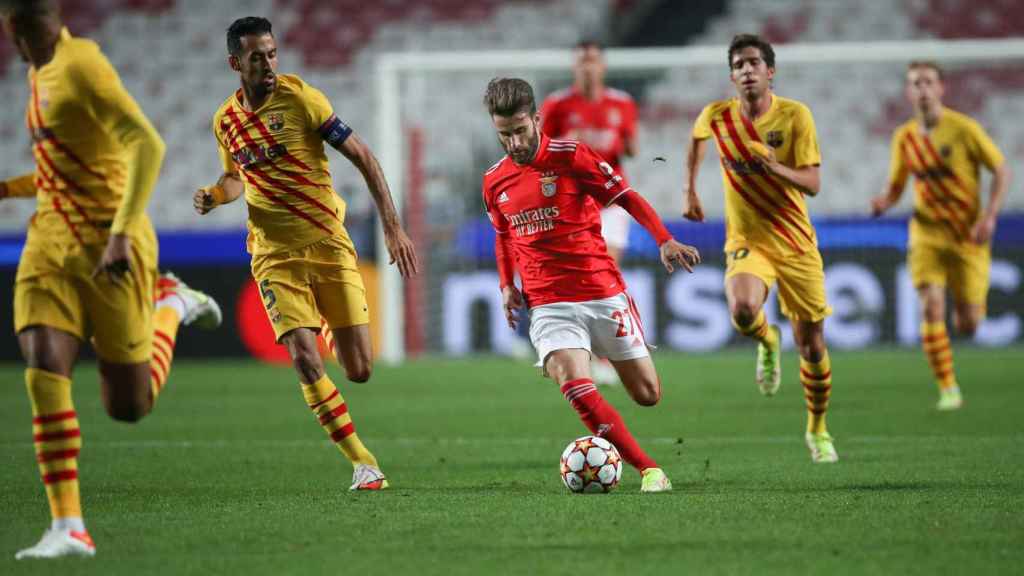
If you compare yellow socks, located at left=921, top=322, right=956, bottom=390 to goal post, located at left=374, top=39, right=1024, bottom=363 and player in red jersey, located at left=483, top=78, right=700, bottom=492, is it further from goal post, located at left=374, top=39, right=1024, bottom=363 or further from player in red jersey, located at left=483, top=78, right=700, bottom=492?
goal post, located at left=374, top=39, right=1024, bottom=363

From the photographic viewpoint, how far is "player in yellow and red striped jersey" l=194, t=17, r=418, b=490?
6.24 meters

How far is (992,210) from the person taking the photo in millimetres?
10133

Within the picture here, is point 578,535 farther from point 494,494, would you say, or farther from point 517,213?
point 517,213

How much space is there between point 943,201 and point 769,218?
338 centimetres

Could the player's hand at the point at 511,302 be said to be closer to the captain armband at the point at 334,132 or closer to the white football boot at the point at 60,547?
the captain armband at the point at 334,132

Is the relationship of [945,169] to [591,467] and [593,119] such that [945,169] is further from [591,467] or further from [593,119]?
[591,467]

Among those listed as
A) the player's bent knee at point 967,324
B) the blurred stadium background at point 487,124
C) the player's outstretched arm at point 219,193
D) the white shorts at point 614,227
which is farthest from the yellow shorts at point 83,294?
the blurred stadium background at point 487,124

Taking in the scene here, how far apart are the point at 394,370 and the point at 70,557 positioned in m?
10.0

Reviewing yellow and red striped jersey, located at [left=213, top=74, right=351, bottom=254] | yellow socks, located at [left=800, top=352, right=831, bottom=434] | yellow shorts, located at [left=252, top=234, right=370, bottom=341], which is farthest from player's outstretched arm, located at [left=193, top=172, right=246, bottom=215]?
yellow socks, located at [left=800, top=352, right=831, bottom=434]

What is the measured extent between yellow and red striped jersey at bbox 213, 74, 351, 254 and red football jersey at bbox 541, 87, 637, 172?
534 cm

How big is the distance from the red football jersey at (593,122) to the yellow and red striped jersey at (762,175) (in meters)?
4.03

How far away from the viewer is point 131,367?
195 inches

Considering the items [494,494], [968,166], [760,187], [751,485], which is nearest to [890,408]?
[968,166]

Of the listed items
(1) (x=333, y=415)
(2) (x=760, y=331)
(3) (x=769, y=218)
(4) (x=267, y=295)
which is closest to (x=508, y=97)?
(4) (x=267, y=295)
